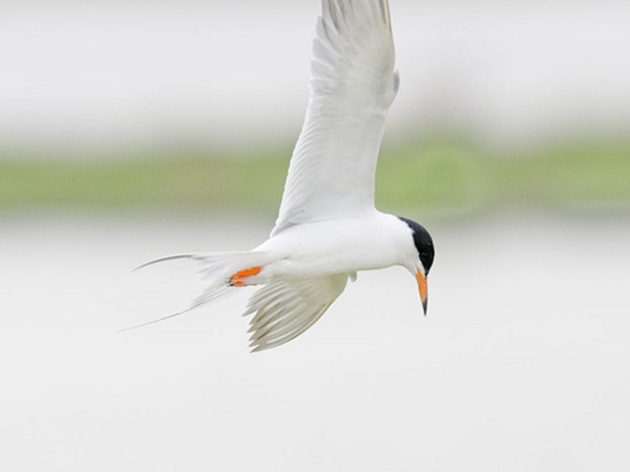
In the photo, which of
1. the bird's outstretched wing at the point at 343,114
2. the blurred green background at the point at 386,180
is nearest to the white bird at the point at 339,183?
the bird's outstretched wing at the point at 343,114

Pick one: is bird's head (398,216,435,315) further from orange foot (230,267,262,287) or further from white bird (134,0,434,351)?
orange foot (230,267,262,287)

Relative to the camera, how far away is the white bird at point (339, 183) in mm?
3885

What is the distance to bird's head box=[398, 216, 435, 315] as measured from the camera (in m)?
4.12

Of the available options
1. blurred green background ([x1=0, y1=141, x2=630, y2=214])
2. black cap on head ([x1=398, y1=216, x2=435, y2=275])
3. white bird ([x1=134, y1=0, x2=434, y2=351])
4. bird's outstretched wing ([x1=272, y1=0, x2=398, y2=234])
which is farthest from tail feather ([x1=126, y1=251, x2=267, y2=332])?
blurred green background ([x1=0, y1=141, x2=630, y2=214])

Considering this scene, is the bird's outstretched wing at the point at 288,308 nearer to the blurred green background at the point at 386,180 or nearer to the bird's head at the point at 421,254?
the bird's head at the point at 421,254

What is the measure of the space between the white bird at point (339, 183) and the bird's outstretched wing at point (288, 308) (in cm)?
21

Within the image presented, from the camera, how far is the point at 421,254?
4.15m

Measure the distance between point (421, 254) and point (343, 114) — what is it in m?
0.40

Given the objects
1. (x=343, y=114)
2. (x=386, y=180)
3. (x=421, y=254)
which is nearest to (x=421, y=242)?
(x=421, y=254)

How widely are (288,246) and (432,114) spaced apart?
18.7 feet

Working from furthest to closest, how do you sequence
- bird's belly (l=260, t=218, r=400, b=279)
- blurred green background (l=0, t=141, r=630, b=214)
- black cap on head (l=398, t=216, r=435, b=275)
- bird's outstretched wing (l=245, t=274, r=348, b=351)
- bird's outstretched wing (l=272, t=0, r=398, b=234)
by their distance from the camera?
blurred green background (l=0, t=141, r=630, b=214), bird's outstretched wing (l=245, t=274, r=348, b=351), black cap on head (l=398, t=216, r=435, b=275), bird's belly (l=260, t=218, r=400, b=279), bird's outstretched wing (l=272, t=0, r=398, b=234)

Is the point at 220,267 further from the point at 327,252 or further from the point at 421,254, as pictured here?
the point at 421,254

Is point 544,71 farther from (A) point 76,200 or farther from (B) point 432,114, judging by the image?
(A) point 76,200

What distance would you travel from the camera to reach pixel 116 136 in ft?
34.2
